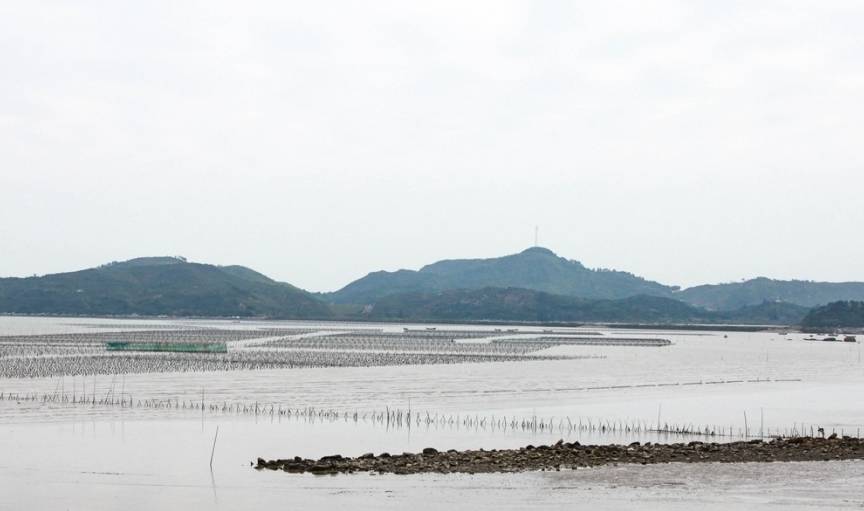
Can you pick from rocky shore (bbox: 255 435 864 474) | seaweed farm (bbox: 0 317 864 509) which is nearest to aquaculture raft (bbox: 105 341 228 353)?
seaweed farm (bbox: 0 317 864 509)

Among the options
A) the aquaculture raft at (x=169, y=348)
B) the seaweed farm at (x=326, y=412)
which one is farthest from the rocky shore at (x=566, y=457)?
the aquaculture raft at (x=169, y=348)

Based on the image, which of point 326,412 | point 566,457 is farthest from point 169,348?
point 566,457

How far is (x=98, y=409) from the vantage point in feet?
145

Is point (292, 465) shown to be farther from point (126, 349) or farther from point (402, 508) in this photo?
point (126, 349)

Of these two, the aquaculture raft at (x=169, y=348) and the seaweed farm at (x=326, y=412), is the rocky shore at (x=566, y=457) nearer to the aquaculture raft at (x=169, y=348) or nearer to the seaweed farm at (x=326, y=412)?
the seaweed farm at (x=326, y=412)

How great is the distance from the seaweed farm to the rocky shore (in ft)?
4.20

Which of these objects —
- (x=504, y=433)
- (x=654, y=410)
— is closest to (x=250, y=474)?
(x=504, y=433)

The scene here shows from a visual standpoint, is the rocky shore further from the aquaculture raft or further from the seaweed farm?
the aquaculture raft

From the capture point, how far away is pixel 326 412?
45.1 meters

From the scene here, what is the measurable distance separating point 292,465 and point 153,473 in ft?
12.2

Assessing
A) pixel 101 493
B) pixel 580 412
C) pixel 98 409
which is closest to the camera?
pixel 101 493

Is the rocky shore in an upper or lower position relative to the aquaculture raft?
lower

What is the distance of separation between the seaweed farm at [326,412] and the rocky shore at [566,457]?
128 cm

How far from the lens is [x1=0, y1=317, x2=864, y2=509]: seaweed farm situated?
2697 centimetres
